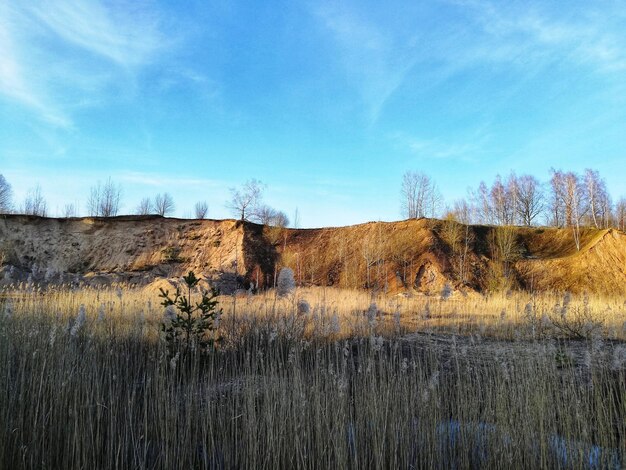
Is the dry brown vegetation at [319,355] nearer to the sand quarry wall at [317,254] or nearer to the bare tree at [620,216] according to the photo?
the sand quarry wall at [317,254]

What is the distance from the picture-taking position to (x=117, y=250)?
23172mm

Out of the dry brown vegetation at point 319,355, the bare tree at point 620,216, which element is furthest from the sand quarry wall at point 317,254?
the bare tree at point 620,216

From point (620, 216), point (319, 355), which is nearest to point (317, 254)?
point (319, 355)

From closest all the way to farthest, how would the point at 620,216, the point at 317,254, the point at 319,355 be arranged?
the point at 319,355, the point at 317,254, the point at 620,216

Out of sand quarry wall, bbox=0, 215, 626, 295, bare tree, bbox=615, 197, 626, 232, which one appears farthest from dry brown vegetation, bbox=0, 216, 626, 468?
bare tree, bbox=615, 197, 626, 232

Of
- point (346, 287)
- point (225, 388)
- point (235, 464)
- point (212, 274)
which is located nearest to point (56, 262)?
point (212, 274)

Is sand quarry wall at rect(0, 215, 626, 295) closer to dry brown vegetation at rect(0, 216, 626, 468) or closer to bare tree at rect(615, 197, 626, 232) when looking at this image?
dry brown vegetation at rect(0, 216, 626, 468)

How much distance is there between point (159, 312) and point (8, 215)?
20.2m

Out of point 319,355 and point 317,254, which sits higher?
point 317,254

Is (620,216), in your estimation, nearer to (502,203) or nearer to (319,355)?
(502,203)

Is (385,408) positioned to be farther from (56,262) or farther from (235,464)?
(56,262)

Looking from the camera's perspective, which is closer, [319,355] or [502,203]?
[319,355]

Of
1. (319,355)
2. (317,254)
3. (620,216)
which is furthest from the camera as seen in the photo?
(620,216)

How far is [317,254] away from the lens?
2406 centimetres
